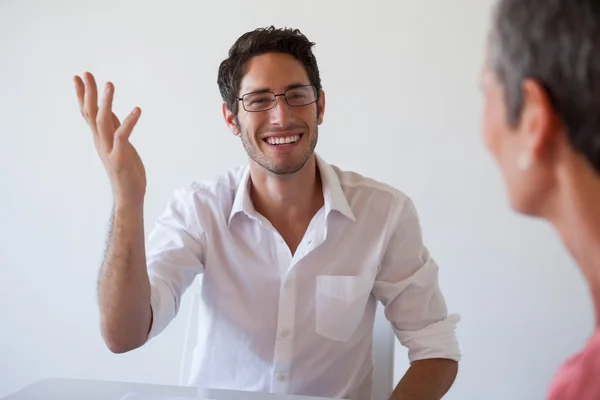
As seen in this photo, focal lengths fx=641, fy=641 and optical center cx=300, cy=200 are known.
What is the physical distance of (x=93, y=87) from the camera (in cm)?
119

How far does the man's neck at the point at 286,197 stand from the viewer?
62.2 inches

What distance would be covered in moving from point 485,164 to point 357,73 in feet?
1.68

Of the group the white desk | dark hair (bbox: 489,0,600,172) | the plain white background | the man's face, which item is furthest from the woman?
the plain white background

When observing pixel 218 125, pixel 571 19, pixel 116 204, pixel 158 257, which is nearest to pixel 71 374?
pixel 218 125

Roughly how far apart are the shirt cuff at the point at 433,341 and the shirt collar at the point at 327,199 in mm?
305

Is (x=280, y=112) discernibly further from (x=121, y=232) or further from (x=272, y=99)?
(x=121, y=232)

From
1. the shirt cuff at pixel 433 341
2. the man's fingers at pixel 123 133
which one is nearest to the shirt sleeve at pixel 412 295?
the shirt cuff at pixel 433 341

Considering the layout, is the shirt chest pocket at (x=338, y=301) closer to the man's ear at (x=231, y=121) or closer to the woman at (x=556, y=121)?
the man's ear at (x=231, y=121)

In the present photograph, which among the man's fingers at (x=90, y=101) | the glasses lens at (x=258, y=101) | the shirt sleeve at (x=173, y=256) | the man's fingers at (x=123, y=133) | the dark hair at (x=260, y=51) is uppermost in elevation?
the dark hair at (x=260, y=51)

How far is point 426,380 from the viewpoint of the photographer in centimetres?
138

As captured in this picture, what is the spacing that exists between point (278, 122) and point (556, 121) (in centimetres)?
101

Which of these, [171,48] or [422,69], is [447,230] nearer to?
[422,69]

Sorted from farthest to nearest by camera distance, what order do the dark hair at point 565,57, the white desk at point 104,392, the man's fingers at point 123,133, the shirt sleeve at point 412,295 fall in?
the shirt sleeve at point 412,295 < the man's fingers at point 123,133 < the white desk at point 104,392 < the dark hair at point 565,57

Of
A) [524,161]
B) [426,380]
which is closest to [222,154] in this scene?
[426,380]
